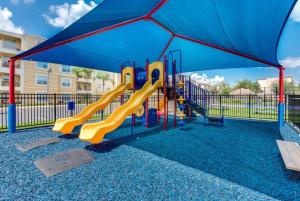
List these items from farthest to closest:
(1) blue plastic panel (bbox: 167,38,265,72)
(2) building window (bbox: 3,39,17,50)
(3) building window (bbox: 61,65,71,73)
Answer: (3) building window (bbox: 61,65,71,73) → (2) building window (bbox: 3,39,17,50) → (1) blue plastic panel (bbox: 167,38,265,72)

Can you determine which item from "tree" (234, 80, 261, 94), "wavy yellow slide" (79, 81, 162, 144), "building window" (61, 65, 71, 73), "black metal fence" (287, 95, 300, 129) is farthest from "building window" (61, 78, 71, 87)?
"tree" (234, 80, 261, 94)

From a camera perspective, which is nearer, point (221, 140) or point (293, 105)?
point (221, 140)

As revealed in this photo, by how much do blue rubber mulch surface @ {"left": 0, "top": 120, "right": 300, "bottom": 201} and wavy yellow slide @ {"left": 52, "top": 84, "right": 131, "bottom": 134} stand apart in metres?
0.89

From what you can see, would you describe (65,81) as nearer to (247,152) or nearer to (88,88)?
(88,88)

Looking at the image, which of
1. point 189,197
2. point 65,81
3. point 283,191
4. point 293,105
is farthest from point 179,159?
point 65,81

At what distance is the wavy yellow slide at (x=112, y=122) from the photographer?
4777 millimetres

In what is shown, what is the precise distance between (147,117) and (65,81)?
29.3 m

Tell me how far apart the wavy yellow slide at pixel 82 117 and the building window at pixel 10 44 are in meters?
27.7

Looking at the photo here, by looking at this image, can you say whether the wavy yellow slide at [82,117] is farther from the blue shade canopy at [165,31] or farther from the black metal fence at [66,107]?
the blue shade canopy at [165,31]

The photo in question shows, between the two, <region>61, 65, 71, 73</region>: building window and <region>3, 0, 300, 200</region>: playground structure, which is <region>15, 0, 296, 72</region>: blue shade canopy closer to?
<region>3, 0, 300, 200</region>: playground structure

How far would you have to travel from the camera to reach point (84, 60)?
9695mm

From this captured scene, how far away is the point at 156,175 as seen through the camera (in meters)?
3.21

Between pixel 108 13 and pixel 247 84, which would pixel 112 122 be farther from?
pixel 247 84

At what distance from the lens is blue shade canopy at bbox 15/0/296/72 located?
4.04 meters
